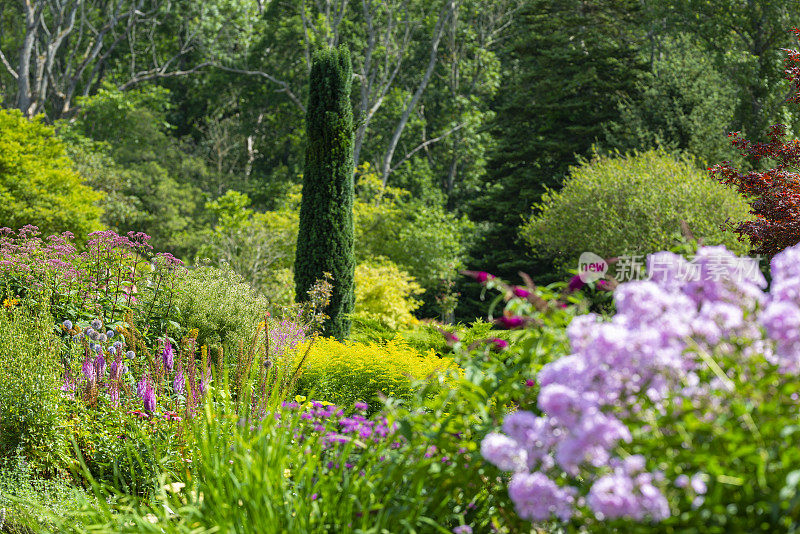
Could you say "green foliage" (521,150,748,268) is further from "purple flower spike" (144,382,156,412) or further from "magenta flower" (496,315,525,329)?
"magenta flower" (496,315,525,329)

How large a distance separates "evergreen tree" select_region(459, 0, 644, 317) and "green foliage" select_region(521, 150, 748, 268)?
3.84m

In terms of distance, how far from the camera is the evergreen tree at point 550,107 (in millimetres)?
17609

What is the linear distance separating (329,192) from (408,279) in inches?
117

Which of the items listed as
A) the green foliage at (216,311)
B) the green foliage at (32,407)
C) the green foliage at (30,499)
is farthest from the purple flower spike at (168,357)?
the green foliage at (216,311)

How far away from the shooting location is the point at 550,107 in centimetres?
1784

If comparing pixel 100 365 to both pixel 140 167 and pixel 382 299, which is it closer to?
pixel 382 299

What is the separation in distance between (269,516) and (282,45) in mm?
19446

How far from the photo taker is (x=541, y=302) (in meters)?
2.27

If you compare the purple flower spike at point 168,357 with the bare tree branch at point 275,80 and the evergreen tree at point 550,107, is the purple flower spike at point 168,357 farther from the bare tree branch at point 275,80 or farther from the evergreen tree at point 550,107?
the bare tree branch at point 275,80

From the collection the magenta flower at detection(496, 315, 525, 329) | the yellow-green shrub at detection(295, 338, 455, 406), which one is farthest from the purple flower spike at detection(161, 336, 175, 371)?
the magenta flower at detection(496, 315, 525, 329)

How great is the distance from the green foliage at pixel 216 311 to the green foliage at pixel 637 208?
20.5ft

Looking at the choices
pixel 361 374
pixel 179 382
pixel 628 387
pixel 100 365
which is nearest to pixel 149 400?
pixel 179 382

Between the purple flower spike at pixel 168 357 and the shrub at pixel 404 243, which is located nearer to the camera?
the purple flower spike at pixel 168 357

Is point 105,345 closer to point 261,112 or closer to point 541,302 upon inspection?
point 541,302
